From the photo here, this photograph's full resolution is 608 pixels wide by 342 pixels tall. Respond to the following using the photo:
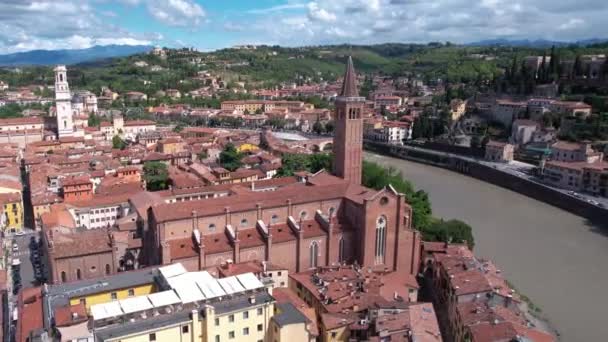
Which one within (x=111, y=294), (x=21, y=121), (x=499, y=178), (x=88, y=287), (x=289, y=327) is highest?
(x=21, y=121)

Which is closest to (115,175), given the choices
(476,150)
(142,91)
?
(476,150)

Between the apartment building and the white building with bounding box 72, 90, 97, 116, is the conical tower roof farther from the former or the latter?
the white building with bounding box 72, 90, 97, 116

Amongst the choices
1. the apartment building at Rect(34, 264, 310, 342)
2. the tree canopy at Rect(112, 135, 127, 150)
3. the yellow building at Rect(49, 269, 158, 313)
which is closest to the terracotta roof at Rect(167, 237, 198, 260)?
the yellow building at Rect(49, 269, 158, 313)

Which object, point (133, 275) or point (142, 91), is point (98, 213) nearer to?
point (133, 275)

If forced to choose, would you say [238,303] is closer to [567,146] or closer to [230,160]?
[230,160]

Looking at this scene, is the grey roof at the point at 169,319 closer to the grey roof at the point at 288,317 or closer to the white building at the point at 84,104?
the grey roof at the point at 288,317

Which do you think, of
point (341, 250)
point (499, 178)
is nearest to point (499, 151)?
point (499, 178)
